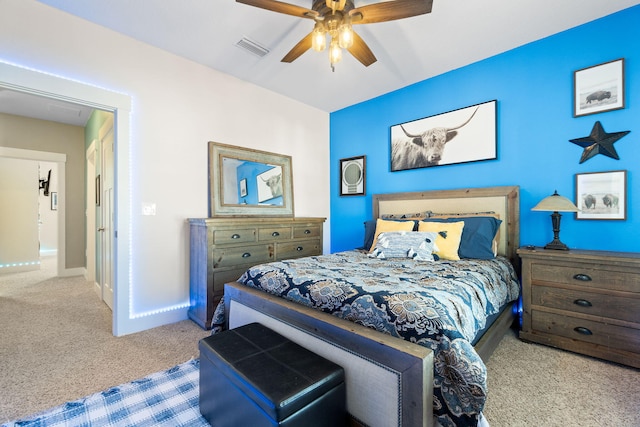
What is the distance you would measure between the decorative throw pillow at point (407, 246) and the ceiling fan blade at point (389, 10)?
1.73m

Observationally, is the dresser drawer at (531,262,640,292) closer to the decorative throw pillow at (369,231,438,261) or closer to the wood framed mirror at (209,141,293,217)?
the decorative throw pillow at (369,231,438,261)

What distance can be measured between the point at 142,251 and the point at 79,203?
3574 millimetres

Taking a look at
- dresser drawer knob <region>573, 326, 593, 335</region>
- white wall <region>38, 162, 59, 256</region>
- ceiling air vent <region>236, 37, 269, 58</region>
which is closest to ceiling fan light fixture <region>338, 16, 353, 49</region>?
ceiling air vent <region>236, 37, 269, 58</region>

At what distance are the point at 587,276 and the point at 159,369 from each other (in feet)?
10.8

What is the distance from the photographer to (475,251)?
2.53m

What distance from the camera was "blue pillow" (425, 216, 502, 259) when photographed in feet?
8.29

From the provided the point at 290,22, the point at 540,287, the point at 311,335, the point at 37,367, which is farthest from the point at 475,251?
the point at 37,367

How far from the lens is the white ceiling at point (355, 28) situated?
2260 millimetres

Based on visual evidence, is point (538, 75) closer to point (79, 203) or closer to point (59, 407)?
point (59, 407)

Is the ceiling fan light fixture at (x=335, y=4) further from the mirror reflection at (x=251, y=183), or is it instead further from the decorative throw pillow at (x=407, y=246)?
the mirror reflection at (x=251, y=183)

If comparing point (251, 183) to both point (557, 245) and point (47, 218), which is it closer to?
point (557, 245)

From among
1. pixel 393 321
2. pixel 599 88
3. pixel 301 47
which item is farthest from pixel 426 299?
pixel 599 88

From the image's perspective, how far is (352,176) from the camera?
436 centimetres

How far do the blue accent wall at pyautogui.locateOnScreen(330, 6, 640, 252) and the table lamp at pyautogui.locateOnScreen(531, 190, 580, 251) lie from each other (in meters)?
0.23
